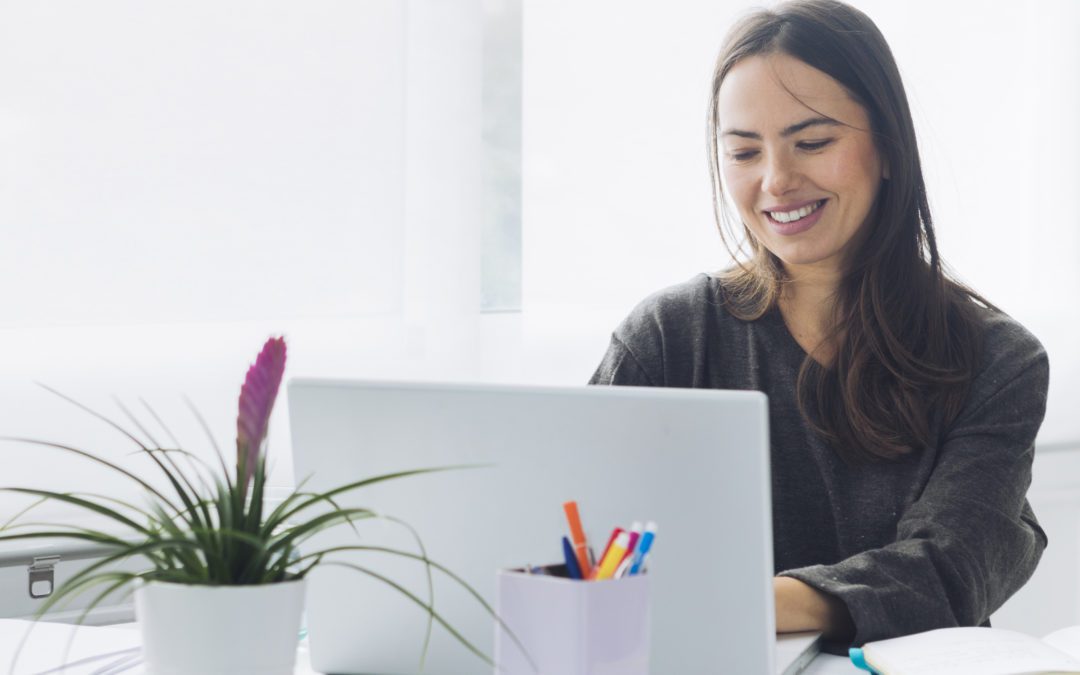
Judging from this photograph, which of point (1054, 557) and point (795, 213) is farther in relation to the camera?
point (1054, 557)

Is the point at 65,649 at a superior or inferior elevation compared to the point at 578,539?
inferior

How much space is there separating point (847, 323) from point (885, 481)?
0.21 m

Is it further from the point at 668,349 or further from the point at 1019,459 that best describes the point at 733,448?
the point at 668,349

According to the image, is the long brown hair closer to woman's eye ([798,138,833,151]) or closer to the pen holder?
woman's eye ([798,138,833,151])

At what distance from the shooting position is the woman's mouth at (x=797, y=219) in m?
1.52

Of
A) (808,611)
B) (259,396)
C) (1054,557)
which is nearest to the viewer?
(259,396)

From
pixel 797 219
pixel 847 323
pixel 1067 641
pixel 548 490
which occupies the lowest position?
pixel 1067 641

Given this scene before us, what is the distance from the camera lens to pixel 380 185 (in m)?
2.01

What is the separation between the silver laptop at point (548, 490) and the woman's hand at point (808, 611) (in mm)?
220

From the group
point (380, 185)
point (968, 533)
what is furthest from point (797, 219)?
point (380, 185)

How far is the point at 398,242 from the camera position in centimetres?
204

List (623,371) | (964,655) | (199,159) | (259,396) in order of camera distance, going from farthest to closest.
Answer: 1. (199,159)
2. (623,371)
3. (964,655)
4. (259,396)

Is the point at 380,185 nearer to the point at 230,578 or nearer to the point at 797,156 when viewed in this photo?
the point at 797,156

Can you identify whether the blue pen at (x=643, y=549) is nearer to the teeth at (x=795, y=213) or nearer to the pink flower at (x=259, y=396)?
the pink flower at (x=259, y=396)
